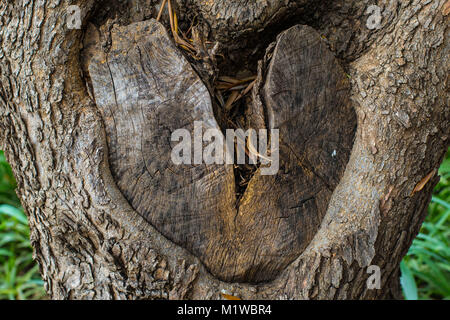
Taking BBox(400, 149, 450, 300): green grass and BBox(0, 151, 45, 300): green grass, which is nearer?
BBox(400, 149, 450, 300): green grass

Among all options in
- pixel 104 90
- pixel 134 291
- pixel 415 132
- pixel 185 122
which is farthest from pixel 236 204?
pixel 415 132

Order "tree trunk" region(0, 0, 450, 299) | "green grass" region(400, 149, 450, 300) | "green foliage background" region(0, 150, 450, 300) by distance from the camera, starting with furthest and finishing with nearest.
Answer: "green foliage background" region(0, 150, 450, 300), "green grass" region(400, 149, 450, 300), "tree trunk" region(0, 0, 450, 299)

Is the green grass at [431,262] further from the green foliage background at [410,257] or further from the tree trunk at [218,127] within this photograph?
the tree trunk at [218,127]

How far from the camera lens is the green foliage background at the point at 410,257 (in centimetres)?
287

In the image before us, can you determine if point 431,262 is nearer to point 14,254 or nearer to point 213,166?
point 213,166

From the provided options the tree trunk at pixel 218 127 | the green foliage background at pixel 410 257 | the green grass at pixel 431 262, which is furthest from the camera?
the green foliage background at pixel 410 257

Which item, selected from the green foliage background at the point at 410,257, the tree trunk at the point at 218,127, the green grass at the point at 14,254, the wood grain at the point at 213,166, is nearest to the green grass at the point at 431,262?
the green foliage background at the point at 410,257

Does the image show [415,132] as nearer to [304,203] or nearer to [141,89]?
[304,203]

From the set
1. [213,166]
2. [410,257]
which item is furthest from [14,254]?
[410,257]

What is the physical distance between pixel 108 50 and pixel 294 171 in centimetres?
91

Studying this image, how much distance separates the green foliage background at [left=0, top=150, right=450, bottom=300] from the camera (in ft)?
9.41

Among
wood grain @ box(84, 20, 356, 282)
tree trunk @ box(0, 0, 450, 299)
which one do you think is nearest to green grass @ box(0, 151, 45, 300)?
tree trunk @ box(0, 0, 450, 299)

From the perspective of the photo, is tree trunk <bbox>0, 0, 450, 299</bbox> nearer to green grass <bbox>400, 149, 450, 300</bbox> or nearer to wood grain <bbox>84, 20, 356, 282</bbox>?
wood grain <bbox>84, 20, 356, 282</bbox>
